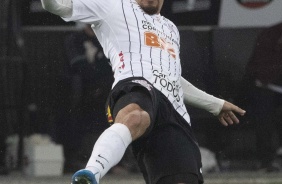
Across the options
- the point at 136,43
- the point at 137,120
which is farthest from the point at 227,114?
the point at 137,120

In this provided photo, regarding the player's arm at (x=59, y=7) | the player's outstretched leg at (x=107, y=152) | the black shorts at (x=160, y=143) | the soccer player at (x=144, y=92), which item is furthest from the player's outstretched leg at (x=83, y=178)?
the player's arm at (x=59, y=7)

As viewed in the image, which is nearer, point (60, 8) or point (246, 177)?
point (60, 8)

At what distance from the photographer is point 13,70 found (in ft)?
34.8

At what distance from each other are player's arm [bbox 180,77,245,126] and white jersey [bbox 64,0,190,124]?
0.27m

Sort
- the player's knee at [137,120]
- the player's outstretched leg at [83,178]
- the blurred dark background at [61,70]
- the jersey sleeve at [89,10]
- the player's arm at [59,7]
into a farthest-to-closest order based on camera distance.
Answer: the blurred dark background at [61,70], the jersey sleeve at [89,10], the player's arm at [59,7], the player's knee at [137,120], the player's outstretched leg at [83,178]

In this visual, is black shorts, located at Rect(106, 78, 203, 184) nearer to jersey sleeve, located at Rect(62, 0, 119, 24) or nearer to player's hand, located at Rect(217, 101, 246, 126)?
jersey sleeve, located at Rect(62, 0, 119, 24)

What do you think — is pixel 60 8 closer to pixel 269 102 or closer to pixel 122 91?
pixel 122 91

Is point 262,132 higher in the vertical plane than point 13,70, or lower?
lower

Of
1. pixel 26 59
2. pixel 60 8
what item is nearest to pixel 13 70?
pixel 26 59

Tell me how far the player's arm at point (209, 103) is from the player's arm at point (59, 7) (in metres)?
0.87

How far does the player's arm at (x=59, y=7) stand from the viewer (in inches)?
252

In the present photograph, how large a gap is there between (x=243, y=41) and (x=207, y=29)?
16.4 inches

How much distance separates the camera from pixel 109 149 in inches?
228

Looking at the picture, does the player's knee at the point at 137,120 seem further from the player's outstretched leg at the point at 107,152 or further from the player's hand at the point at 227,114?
the player's hand at the point at 227,114
